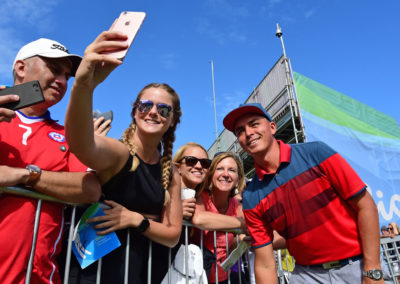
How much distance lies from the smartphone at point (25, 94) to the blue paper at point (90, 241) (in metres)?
0.65

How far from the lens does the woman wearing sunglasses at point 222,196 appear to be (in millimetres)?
2809

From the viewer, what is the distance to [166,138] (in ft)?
7.86

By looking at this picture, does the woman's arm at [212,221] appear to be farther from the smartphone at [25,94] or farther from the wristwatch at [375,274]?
the smartphone at [25,94]

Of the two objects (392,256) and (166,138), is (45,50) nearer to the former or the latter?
(166,138)

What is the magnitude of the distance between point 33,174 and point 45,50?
77cm

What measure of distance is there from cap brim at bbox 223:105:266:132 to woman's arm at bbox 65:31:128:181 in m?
1.31

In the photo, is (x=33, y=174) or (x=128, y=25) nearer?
(x=128, y=25)

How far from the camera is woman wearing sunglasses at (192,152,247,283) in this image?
2809mm

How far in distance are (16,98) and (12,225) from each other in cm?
60

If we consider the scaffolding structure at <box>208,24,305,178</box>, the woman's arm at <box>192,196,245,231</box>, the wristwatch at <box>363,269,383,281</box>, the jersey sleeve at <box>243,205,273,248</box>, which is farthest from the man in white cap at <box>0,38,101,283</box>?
the scaffolding structure at <box>208,24,305,178</box>

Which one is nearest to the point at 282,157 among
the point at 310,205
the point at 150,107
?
the point at 310,205

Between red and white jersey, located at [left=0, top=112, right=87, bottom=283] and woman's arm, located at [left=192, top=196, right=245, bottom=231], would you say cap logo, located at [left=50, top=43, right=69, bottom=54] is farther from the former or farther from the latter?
woman's arm, located at [left=192, top=196, right=245, bottom=231]

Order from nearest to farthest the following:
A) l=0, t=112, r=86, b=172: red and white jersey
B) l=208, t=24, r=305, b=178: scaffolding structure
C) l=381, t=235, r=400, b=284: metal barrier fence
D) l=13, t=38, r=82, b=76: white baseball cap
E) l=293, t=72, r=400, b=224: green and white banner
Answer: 1. l=0, t=112, r=86, b=172: red and white jersey
2. l=13, t=38, r=82, b=76: white baseball cap
3. l=381, t=235, r=400, b=284: metal barrier fence
4. l=293, t=72, r=400, b=224: green and white banner
5. l=208, t=24, r=305, b=178: scaffolding structure

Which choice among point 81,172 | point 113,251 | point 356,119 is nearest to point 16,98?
point 81,172
